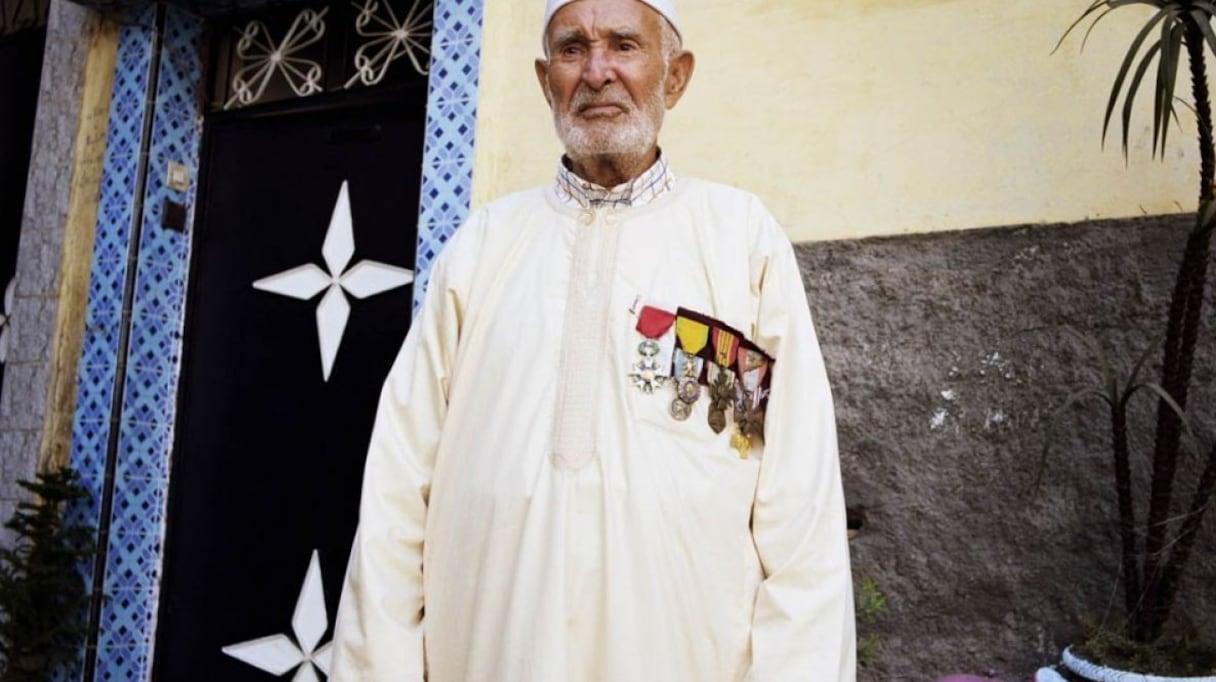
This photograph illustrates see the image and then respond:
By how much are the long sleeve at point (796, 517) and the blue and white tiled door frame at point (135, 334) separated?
9.87ft

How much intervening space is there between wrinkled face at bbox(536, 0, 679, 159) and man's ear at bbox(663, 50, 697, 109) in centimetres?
8

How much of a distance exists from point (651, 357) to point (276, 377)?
258cm

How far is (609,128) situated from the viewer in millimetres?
2178

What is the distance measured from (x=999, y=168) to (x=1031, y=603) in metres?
1.10

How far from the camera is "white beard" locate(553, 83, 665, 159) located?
218 cm

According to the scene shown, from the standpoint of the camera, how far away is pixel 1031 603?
2.78 meters

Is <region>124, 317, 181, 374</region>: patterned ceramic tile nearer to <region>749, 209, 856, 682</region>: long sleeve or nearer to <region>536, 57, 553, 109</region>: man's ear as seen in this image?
<region>536, 57, 553, 109</region>: man's ear

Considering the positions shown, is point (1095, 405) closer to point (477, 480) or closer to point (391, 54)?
point (477, 480)

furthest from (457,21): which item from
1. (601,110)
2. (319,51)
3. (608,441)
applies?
(608,441)

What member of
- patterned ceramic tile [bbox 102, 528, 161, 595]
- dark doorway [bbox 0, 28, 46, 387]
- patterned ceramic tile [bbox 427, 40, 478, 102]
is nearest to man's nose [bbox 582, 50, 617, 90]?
patterned ceramic tile [bbox 427, 40, 478, 102]

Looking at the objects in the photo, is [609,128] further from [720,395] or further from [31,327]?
[31,327]

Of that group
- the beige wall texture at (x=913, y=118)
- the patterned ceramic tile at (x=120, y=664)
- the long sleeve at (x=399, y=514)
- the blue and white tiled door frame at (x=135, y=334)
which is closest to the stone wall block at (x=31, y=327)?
the blue and white tiled door frame at (x=135, y=334)

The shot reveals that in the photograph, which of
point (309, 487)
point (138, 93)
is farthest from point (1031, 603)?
point (138, 93)

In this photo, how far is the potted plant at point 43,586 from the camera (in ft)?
13.2
